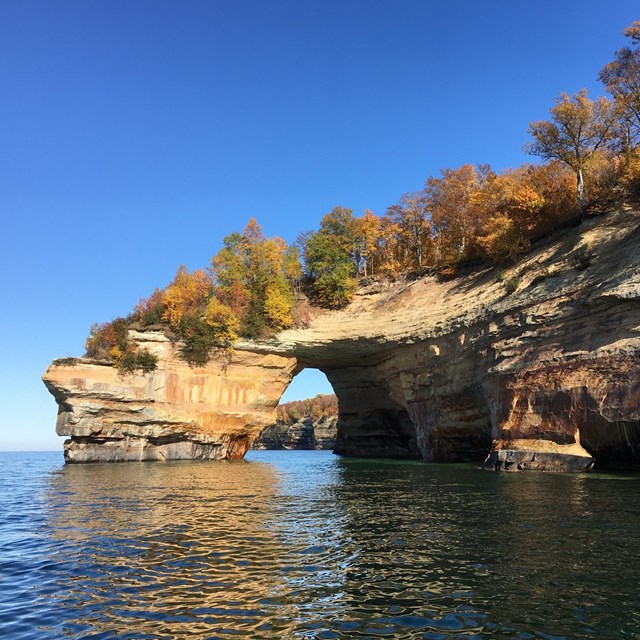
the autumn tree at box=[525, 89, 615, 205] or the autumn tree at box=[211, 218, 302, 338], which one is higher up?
the autumn tree at box=[525, 89, 615, 205]

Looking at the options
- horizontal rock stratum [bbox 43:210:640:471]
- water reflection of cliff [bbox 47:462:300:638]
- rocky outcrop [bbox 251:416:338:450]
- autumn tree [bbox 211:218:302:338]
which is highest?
autumn tree [bbox 211:218:302:338]

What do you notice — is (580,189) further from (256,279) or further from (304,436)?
(304,436)

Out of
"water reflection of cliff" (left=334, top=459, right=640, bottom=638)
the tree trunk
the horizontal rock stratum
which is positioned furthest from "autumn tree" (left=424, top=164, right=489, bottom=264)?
"water reflection of cliff" (left=334, top=459, right=640, bottom=638)

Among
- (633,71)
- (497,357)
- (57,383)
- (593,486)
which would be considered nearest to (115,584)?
(593,486)

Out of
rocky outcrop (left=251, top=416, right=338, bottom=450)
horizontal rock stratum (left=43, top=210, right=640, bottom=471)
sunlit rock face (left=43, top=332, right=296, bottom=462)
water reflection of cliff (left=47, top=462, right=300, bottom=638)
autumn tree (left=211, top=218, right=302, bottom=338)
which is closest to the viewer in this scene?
water reflection of cliff (left=47, top=462, right=300, bottom=638)

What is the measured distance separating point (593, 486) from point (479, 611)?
14.5 metres

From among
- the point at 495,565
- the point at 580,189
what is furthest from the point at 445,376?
the point at 495,565

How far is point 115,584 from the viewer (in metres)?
8.21

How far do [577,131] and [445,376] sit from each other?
20.3m

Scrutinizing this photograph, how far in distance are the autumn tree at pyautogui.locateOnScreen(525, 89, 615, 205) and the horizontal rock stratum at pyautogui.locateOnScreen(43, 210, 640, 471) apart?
23.3 ft

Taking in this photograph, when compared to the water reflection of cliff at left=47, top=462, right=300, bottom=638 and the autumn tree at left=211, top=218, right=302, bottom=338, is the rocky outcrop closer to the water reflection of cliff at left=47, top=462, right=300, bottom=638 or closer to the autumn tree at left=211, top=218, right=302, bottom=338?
the autumn tree at left=211, top=218, right=302, bottom=338

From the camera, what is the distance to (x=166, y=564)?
934 centimetres

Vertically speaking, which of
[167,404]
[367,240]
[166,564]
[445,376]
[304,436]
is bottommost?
[304,436]

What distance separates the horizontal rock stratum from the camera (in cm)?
2502
